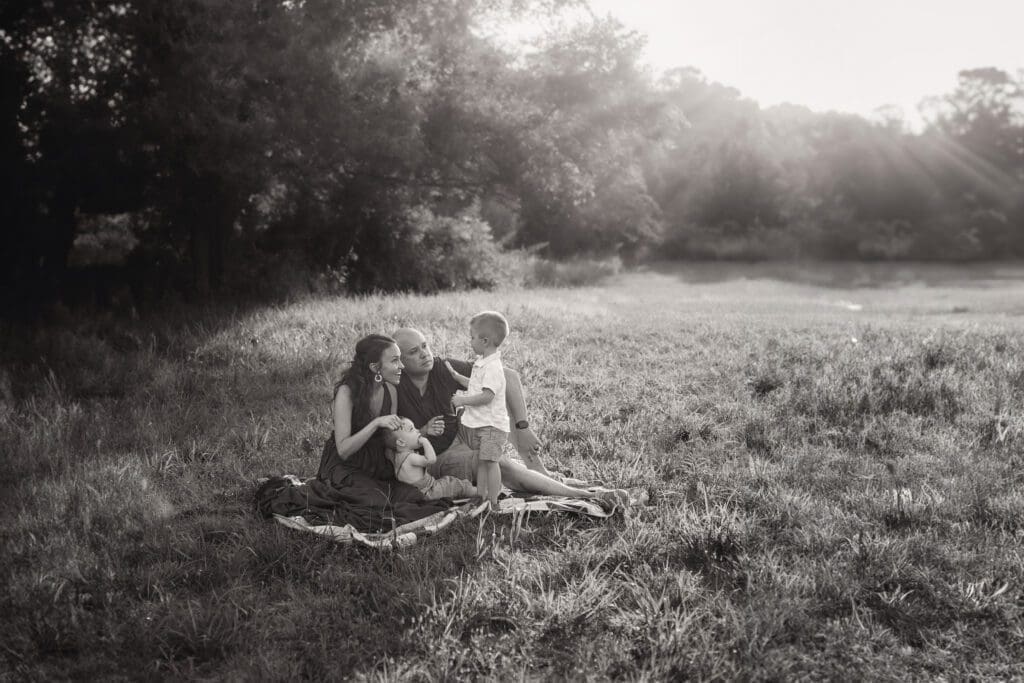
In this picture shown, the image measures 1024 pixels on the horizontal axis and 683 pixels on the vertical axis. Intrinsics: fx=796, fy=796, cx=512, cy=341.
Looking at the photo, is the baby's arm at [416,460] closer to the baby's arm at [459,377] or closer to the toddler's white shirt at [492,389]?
the toddler's white shirt at [492,389]

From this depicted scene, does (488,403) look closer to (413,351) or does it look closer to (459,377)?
(459,377)

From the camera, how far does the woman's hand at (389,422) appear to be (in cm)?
522

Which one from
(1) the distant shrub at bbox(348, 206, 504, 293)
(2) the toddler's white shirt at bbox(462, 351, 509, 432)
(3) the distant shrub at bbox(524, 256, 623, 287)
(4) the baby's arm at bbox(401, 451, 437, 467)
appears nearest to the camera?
(2) the toddler's white shirt at bbox(462, 351, 509, 432)

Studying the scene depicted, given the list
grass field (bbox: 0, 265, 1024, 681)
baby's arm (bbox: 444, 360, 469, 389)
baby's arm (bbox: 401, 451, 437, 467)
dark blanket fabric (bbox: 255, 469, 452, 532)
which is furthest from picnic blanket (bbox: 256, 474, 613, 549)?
baby's arm (bbox: 444, 360, 469, 389)

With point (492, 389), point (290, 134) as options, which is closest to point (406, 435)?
point (492, 389)

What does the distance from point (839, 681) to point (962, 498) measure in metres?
2.60

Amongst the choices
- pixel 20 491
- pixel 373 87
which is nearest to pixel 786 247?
pixel 373 87

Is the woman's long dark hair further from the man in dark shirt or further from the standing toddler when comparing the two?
the standing toddler

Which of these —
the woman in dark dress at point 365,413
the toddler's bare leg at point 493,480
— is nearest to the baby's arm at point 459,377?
the woman in dark dress at point 365,413

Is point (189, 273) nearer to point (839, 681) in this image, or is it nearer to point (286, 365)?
point (286, 365)

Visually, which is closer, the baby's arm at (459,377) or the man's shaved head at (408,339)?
the man's shaved head at (408,339)

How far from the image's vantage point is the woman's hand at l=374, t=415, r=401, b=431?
17.1 ft

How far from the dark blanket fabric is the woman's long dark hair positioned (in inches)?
16.7

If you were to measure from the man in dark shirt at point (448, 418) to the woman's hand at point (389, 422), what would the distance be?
0.26m
